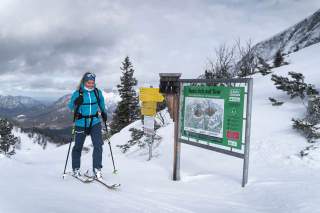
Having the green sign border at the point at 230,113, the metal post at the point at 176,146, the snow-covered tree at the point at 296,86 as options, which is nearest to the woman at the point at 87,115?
the metal post at the point at 176,146

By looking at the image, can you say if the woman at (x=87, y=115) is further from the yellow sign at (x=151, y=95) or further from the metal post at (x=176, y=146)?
the yellow sign at (x=151, y=95)

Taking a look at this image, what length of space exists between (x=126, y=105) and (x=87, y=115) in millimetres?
38188

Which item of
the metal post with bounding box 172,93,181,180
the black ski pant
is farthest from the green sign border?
the black ski pant

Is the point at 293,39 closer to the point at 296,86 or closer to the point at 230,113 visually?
the point at 296,86

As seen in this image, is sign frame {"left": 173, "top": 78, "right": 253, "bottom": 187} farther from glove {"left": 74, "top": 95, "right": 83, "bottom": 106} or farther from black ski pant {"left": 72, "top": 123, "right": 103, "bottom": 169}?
glove {"left": 74, "top": 95, "right": 83, "bottom": 106}

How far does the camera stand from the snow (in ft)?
17.4

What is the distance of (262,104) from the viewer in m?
14.3

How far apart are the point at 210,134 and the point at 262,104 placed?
725cm

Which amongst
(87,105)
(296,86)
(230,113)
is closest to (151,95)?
(87,105)

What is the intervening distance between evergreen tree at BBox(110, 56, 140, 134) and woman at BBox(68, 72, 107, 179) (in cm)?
3685

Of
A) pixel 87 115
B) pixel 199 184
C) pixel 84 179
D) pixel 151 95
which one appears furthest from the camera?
pixel 151 95

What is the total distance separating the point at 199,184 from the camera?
7.78 meters

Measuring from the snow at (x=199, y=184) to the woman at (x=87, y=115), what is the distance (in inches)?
24.3

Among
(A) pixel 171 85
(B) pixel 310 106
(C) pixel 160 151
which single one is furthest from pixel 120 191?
(B) pixel 310 106
